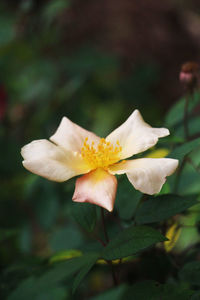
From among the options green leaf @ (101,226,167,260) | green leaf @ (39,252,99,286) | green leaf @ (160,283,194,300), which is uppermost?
green leaf @ (39,252,99,286)

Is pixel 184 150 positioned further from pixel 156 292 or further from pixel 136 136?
pixel 156 292

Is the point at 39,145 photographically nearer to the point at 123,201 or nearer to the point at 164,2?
the point at 123,201

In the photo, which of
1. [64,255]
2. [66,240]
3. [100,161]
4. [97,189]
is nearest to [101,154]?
[100,161]

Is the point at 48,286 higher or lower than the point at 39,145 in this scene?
lower

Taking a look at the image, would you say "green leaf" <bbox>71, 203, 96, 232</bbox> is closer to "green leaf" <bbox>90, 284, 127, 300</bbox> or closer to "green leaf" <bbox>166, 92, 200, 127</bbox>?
"green leaf" <bbox>90, 284, 127, 300</bbox>

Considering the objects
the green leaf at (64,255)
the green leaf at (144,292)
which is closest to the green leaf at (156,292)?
the green leaf at (144,292)

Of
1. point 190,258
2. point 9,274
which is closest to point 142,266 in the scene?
point 190,258

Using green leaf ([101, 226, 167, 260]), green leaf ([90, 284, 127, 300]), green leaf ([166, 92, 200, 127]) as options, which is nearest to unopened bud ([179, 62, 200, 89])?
green leaf ([166, 92, 200, 127])
